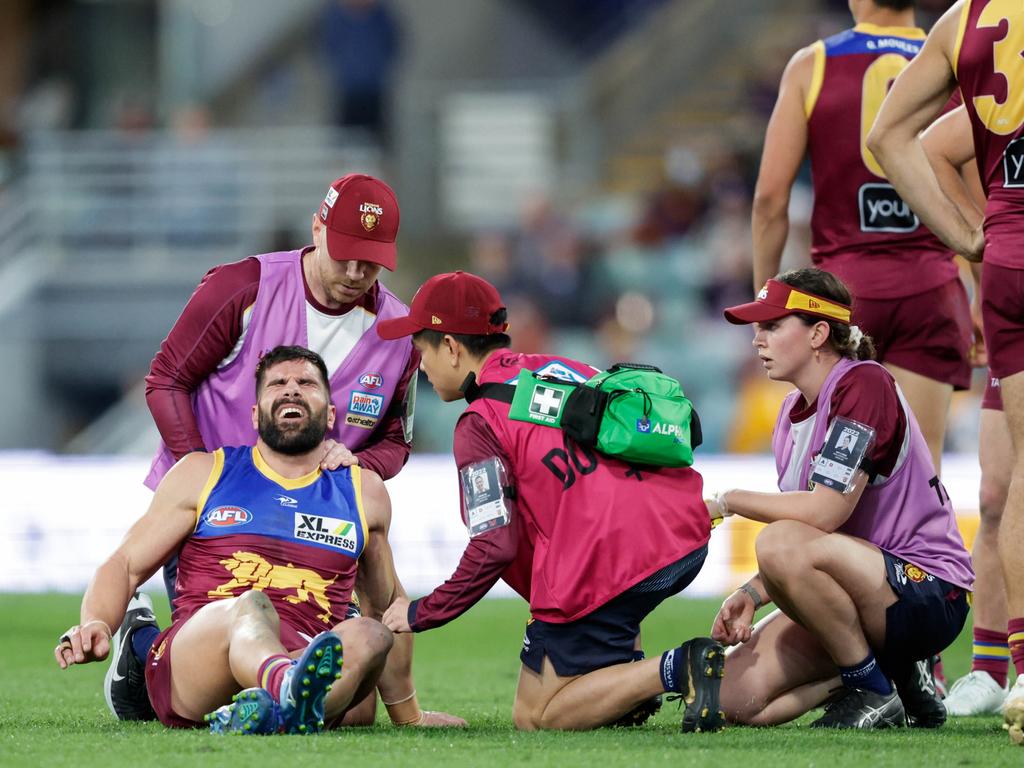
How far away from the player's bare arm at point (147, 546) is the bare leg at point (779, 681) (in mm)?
1791

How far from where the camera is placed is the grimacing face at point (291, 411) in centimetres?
523

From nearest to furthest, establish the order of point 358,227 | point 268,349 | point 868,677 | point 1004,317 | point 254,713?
point 254,713 → point 1004,317 → point 868,677 → point 358,227 → point 268,349

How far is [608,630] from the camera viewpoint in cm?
502

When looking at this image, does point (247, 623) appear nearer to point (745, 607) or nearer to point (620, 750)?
point (620, 750)

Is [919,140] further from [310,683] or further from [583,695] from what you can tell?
[310,683]

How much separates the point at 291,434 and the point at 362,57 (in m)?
10.7

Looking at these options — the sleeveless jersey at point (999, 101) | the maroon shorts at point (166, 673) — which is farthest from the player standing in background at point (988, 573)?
the maroon shorts at point (166, 673)

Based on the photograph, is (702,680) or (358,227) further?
(358,227)

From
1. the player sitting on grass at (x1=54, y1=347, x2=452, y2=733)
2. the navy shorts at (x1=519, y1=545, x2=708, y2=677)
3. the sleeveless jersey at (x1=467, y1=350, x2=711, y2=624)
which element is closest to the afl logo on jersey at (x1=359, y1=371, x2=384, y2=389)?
the player sitting on grass at (x1=54, y1=347, x2=452, y2=733)

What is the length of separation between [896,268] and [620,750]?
2.47m

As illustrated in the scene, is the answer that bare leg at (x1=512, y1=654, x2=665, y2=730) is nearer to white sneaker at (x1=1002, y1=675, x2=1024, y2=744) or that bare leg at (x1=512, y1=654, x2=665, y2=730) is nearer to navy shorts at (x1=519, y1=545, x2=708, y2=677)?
navy shorts at (x1=519, y1=545, x2=708, y2=677)

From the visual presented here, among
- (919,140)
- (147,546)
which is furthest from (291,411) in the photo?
(919,140)

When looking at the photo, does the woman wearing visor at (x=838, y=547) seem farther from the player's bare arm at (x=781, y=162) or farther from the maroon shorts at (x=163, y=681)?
the maroon shorts at (x=163, y=681)

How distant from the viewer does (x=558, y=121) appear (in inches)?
645
